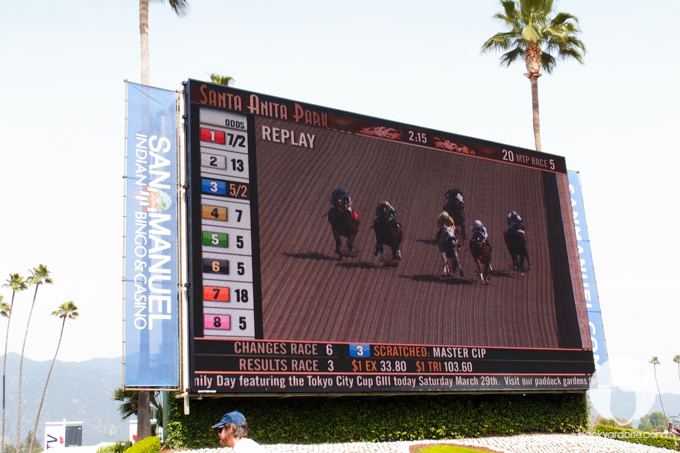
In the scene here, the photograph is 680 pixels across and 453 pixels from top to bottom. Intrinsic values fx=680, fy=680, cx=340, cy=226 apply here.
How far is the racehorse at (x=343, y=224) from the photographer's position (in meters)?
18.0

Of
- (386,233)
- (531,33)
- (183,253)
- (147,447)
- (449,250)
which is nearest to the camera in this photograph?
(147,447)

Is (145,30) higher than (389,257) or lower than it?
higher

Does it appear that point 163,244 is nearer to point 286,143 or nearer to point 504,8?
point 286,143

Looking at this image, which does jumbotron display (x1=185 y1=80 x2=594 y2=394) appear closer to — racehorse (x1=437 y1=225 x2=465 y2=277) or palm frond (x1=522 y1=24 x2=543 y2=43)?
racehorse (x1=437 y1=225 x2=465 y2=277)

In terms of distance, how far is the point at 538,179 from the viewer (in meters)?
23.0

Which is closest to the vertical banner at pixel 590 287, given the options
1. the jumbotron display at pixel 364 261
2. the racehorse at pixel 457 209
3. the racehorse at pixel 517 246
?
the jumbotron display at pixel 364 261

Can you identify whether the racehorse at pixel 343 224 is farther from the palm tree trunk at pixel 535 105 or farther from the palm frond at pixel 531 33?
the palm frond at pixel 531 33

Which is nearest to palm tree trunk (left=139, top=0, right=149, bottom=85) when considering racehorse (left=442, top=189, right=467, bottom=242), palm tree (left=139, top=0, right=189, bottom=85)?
palm tree (left=139, top=0, right=189, bottom=85)

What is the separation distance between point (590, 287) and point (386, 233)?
341 inches

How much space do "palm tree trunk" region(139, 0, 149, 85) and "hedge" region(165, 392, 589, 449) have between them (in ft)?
33.4

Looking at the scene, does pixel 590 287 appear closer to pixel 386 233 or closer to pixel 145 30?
pixel 386 233

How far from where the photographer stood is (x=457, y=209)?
20.4m

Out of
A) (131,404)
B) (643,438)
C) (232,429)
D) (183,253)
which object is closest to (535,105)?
(643,438)

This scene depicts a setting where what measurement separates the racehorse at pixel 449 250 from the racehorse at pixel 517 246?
7.14 feet
